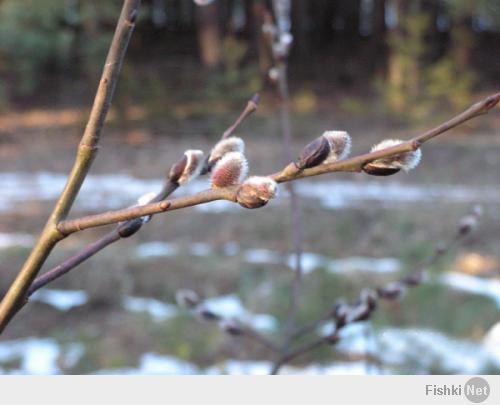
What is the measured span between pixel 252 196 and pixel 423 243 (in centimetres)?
399

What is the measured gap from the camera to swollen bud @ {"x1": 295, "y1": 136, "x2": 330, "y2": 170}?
1.26 feet

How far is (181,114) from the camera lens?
9.15 m

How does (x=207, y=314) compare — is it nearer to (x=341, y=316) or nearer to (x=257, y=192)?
(x=341, y=316)

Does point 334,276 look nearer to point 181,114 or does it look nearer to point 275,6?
point 275,6

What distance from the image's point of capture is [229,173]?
16.4 inches

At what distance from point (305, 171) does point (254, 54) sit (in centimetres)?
1082

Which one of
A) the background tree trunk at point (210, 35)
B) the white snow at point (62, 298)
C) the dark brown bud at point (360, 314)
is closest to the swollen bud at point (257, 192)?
the dark brown bud at point (360, 314)

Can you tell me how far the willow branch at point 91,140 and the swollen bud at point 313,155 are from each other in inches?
5.7

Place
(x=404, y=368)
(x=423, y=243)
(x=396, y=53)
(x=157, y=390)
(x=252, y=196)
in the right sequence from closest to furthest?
1. (x=252, y=196)
2. (x=157, y=390)
3. (x=404, y=368)
4. (x=423, y=243)
5. (x=396, y=53)

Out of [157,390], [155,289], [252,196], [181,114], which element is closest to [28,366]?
[155,289]

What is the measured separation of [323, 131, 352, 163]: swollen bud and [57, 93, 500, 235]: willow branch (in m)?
0.01

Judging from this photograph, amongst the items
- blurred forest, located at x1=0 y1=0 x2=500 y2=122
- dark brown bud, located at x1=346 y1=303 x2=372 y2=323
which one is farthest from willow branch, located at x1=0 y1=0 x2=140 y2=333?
blurred forest, located at x1=0 y1=0 x2=500 y2=122

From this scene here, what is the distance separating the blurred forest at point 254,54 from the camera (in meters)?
7.89

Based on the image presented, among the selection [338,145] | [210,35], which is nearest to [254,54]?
[210,35]
